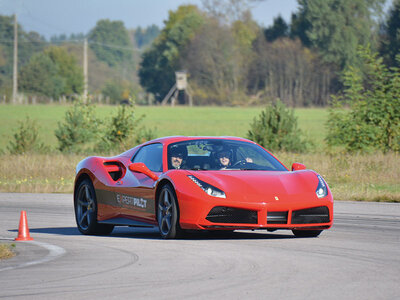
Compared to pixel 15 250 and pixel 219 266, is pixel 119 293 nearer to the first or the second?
pixel 219 266

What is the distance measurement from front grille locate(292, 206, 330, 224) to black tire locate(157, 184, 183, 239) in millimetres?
1332

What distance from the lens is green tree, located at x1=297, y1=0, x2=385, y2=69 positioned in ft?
347

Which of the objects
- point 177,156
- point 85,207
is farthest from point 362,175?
point 177,156

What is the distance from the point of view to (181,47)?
12319 cm

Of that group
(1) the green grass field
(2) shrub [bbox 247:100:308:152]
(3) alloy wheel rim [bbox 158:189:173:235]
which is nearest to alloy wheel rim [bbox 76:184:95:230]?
(3) alloy wheel rim [bbox 158:189:173:235]

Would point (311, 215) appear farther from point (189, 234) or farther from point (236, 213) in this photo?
point (189, 234)

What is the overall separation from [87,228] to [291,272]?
15.7 feet

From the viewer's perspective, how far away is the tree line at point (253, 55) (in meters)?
107

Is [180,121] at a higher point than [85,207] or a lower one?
higher

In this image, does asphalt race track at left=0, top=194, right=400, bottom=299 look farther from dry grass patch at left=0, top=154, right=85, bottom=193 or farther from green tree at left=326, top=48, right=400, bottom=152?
green tree at left=326, top=48, right=400, bottom=152

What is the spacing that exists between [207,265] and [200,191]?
1994 mm

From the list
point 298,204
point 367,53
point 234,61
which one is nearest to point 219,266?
point 298,204

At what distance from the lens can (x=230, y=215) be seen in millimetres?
9820

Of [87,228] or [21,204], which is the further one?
[21,204]
